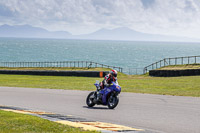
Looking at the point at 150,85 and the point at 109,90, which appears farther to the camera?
the point at 150,85

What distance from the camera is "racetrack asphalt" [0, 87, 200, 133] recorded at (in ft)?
32.3

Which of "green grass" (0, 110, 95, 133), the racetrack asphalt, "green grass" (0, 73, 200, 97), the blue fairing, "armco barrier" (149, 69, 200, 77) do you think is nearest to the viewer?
"green grass" (0, 110, 95, 133)

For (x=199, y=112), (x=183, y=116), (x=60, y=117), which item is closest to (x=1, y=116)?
(x=60, y=117)

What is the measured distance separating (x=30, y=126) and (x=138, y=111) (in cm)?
455

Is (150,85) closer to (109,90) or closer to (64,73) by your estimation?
(109,90)

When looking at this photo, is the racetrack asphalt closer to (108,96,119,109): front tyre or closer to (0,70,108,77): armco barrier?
(108,96,119,109): front tyre

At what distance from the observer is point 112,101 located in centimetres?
1320

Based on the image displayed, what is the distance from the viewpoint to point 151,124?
9.96 meters

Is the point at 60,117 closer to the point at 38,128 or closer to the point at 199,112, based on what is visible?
the point at 38,128

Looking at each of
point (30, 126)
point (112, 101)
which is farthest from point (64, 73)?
point (30, 126)

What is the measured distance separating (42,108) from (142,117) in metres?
4.57

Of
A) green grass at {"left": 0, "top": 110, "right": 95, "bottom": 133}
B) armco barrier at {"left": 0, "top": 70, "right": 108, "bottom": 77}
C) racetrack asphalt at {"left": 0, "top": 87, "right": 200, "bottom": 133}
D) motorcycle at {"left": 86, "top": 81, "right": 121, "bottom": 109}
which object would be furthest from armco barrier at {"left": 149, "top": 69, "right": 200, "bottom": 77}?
green grass at {"left": 0, "top": 110, "right": 95, "bottom": 133}

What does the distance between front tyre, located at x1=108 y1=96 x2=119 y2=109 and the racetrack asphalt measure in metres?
0.17

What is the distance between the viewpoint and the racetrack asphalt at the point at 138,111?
32.3 feet
